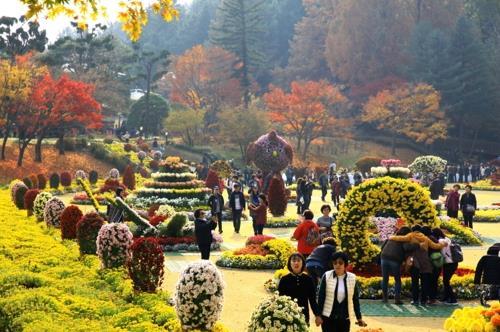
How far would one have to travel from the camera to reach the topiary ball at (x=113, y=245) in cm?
1636

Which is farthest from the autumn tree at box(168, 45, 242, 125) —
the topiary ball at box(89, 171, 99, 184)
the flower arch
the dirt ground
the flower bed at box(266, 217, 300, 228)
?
the flower arch

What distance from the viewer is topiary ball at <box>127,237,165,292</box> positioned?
45.4 ft

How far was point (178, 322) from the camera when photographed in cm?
1155

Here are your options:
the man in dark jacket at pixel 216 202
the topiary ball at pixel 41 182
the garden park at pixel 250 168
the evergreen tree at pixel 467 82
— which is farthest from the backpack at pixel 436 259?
the evergreen tree at pixel 467 82

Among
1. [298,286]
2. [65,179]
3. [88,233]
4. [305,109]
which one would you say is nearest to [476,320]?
[298,286]

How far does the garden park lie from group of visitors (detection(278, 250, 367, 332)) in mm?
31

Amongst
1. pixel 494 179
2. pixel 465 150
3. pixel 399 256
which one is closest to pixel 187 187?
pixel 399 256

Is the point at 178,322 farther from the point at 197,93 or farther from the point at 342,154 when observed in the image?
the point at 197,93

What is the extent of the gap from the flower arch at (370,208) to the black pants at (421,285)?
2.42 metres

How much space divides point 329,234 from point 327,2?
3052 inches

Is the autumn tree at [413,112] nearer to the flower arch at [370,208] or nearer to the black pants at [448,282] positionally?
the flower arch at [370,208]

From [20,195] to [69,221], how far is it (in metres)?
10.9

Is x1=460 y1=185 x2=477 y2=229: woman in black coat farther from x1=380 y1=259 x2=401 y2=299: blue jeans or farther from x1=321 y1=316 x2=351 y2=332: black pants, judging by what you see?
x1=321 y1=316 x2=351 y2=332: black pants

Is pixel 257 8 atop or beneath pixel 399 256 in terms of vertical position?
atop
